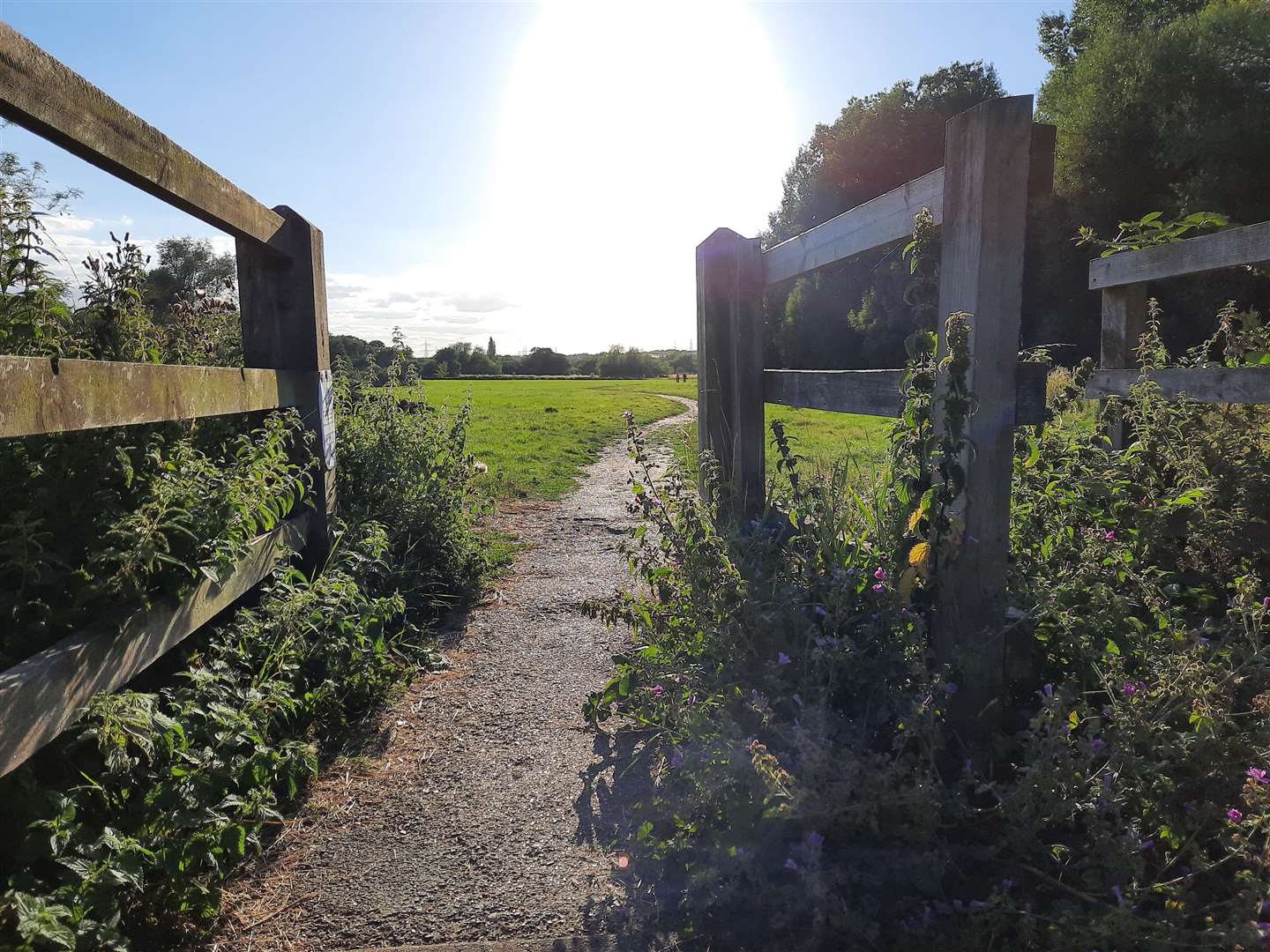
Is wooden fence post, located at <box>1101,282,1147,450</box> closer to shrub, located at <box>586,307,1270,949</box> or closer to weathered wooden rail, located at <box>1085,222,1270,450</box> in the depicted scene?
weathered wooden rail, located at <box>1085,222,1270,450</box>

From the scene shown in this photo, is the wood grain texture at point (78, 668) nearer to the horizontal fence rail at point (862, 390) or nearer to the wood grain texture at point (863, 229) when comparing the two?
the horizontal fence rail at point (862, 390)

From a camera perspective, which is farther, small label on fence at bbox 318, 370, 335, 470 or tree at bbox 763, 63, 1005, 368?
tree at bbox 763, 63, 1005, 368

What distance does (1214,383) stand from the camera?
3627 millimetres

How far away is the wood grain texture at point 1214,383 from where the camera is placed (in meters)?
3.40

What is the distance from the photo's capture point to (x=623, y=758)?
3062 mm

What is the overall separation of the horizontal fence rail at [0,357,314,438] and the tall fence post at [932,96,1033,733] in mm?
2493

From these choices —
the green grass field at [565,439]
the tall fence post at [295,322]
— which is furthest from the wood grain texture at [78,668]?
the green grass field at [565,439]

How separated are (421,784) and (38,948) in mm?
1301

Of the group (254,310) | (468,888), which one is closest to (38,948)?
(468,888)

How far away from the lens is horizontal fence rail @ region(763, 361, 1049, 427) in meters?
2.50

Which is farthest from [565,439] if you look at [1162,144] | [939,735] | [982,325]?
[1162,144]

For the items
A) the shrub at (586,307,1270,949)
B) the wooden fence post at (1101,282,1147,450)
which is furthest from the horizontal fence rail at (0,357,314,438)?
the wooden fence post at (1101,282,1147,450)

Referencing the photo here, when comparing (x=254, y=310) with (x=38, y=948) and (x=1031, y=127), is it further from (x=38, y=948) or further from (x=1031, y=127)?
(x=1031, y=127)

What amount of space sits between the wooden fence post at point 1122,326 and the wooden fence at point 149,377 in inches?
175
